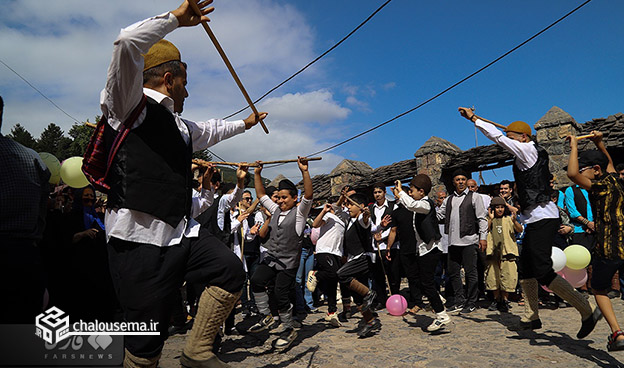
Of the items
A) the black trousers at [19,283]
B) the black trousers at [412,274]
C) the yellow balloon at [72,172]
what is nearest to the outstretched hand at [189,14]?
the black trousers at [19,283]

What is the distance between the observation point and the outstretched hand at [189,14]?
2188 mm

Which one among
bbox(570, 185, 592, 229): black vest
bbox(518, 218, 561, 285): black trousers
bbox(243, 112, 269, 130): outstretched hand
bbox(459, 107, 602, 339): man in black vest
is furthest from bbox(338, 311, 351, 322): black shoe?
bbox(243, 112, 269, 130): outstretched hand

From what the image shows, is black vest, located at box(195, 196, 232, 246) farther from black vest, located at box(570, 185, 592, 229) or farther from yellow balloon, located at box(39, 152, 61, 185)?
black vest, located at box(570, 185, 592, 229)

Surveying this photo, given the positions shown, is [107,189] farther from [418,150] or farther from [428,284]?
[418,150]

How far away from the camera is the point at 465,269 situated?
6.88 m

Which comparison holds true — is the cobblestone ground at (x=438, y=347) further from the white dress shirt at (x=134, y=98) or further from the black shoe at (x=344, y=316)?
the white dress shirt at (x=134, y=98)

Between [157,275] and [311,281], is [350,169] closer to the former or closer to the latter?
[311,281]

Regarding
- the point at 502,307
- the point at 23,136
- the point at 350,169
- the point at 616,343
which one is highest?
the point at 23,136

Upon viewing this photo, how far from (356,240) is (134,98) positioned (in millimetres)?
4820

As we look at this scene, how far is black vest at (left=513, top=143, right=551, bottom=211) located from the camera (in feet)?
15.0

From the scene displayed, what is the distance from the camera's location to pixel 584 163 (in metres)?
4.31

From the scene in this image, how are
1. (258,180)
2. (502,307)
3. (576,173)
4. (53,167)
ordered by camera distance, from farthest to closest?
(502,307), (258,180), (53,167), (576,173)

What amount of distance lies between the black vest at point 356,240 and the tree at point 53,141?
44060 millimetres

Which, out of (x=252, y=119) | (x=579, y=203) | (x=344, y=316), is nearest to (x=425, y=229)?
(x=344, y=316)
